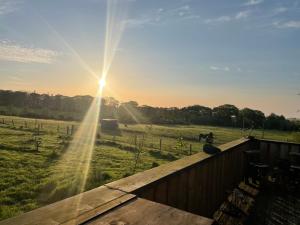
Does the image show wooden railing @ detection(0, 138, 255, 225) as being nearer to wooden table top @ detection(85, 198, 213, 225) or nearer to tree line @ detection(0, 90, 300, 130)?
wooden table top @ detection(85, 198, 213, 225)

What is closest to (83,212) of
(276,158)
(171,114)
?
(276,158)

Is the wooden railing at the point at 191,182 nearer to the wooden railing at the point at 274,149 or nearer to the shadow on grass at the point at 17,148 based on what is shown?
the wooden railing at the point at 274,149

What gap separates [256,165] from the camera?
23.3 ft

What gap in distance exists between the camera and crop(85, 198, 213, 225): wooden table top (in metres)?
1.82

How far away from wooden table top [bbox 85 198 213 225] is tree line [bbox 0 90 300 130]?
51.7m

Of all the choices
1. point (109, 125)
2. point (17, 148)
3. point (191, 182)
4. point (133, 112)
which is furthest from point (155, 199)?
point (133, 112)

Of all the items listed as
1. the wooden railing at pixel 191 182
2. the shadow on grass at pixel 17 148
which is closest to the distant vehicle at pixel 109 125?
the shadow on grass at pixel 17 148

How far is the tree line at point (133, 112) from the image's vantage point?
58.5 meters

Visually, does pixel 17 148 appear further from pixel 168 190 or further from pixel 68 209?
pixel 68 209

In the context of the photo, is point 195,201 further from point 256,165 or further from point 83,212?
point 256,165

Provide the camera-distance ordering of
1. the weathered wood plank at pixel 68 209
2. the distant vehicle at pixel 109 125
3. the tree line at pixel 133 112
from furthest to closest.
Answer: the tree line at pixel 133 112 < the distant vehicle at pixel 109 125 < the weathered wood plank at pixel 68 209

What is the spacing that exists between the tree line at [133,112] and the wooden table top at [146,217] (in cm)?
5166

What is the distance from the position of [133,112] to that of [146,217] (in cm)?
7153

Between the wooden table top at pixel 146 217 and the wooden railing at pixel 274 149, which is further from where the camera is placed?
the wooden railing at pixel 274 149
